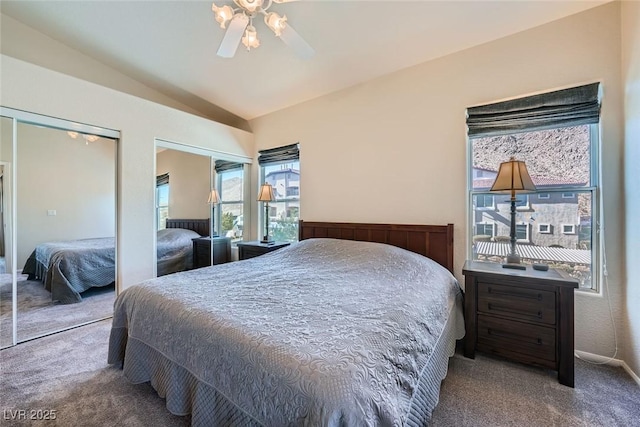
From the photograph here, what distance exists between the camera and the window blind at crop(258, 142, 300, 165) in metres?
3.93

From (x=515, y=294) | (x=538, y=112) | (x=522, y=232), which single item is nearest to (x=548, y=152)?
(x=538, y=112)

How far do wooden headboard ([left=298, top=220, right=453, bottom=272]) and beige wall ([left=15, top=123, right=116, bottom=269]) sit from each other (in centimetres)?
249

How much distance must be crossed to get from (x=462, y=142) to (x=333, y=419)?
2655 millimetres

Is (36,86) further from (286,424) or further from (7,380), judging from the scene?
(286,424)

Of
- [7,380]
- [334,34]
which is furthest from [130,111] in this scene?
[7,380]

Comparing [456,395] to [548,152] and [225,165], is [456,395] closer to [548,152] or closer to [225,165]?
[548,152]

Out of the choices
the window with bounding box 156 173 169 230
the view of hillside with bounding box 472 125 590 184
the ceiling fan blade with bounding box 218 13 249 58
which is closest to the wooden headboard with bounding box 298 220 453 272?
the view of hillside with bounding box 472 125 590 184

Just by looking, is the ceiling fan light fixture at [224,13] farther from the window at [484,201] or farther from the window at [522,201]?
the window at [522,201]

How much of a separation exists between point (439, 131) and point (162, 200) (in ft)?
11.1

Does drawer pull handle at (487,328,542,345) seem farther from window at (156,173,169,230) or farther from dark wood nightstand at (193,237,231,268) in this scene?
window at (156,173,169,230)

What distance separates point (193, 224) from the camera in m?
3.86

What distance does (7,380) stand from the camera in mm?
1891

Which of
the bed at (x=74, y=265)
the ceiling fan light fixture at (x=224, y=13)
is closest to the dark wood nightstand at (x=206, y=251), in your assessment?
the bed at (x=74, y=265)

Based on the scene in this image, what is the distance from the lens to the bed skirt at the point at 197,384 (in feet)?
4.06
